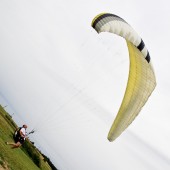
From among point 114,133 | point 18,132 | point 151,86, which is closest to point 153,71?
point 151,86

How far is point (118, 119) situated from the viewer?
76.8ft

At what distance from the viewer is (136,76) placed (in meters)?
22.9

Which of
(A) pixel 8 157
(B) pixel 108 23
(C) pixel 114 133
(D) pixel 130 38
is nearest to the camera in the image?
(B) pixel 108 23

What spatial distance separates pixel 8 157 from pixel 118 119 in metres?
7.66

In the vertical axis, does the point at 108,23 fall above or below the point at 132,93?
above

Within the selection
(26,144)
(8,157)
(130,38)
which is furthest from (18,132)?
(26,144)

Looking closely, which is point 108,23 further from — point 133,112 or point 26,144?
point 26,144

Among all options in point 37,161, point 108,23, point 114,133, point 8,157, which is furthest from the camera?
point 37,161

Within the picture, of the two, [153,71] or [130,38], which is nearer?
[130,38]

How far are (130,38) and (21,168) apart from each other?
11.3 metres

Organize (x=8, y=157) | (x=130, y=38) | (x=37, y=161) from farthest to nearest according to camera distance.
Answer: (x=37, y=161) < (x=8, y=157) < (x=130, y=38)

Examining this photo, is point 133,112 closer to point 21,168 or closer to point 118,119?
point 118,119

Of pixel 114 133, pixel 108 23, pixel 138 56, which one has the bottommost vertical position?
pixel 114 133

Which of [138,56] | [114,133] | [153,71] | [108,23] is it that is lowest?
[114,133]
